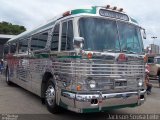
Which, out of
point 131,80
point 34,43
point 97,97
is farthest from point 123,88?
point 34,43

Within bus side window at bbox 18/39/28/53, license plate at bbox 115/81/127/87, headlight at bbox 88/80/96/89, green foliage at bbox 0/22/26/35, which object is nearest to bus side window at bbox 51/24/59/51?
headlight at bbox 88/80/96/89

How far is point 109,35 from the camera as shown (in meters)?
8.11

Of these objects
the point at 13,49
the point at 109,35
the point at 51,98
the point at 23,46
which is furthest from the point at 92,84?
the point at 13,49

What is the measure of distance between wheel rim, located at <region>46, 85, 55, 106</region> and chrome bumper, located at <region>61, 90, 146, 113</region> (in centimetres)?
93

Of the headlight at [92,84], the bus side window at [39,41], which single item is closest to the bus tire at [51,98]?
the bus side window at [39,41]

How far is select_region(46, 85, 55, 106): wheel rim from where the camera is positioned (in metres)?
8.80

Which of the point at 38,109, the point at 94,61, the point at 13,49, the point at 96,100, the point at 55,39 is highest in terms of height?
the point at 55,39

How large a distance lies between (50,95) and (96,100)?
2019 mm

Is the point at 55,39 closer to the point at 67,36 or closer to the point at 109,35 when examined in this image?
the point at 67,36

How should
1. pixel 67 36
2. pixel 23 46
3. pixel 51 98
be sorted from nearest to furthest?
1. pixel 67 36
2. pixel 51 98
3. pixel 23 46

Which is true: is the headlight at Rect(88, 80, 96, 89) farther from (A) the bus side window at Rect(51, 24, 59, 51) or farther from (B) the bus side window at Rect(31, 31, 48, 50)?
(B) the bus side window at Rect(31, 31, 48, 50)

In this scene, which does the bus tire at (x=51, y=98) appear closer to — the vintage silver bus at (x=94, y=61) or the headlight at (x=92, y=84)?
the vintage silver bus at (x=94, y=61)

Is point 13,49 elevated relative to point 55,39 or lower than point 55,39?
lower

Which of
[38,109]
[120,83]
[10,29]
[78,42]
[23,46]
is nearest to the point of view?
[78,42]
